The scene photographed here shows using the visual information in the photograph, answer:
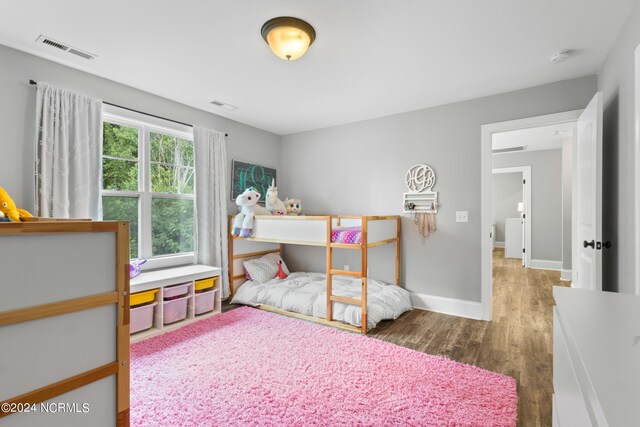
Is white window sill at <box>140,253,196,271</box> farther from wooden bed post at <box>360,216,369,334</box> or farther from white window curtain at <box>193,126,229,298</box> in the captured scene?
wooden bed post at <box>360,216,369,334</box>

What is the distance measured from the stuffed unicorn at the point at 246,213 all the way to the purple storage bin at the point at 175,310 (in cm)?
95

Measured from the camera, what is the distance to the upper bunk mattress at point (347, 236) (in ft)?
9.53

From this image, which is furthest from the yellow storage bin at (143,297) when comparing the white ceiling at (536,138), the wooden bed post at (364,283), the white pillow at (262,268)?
the white ceiling at (536,138)

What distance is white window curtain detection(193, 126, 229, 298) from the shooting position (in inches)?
133

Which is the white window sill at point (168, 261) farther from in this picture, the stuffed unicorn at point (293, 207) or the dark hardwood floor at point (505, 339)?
the stuffed unicorn at point (293, 207)

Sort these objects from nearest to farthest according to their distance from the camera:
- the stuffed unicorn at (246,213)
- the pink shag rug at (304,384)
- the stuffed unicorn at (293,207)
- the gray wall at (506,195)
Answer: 1. the pink shag rug at (304,384)
2. the stuffed unicorn at (246,213)
3. the stuffed unicorn at (293,207)
4. the gray wall at (506,195)

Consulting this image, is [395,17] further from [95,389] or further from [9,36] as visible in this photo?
[9,36]

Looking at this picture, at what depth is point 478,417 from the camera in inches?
62.6

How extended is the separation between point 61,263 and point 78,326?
20cm

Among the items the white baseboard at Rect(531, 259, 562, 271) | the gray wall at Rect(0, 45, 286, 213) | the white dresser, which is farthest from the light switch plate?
the white baseboard at Rect(531, 259, 562, 271)

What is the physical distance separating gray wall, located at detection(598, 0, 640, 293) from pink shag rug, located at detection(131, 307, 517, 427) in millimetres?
1058

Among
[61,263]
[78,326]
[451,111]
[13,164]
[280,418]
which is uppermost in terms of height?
[451,111]

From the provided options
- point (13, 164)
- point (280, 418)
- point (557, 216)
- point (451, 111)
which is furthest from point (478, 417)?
point (557, 216)

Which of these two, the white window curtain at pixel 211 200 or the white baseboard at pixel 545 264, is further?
the white baseboard at pixel 545 264
